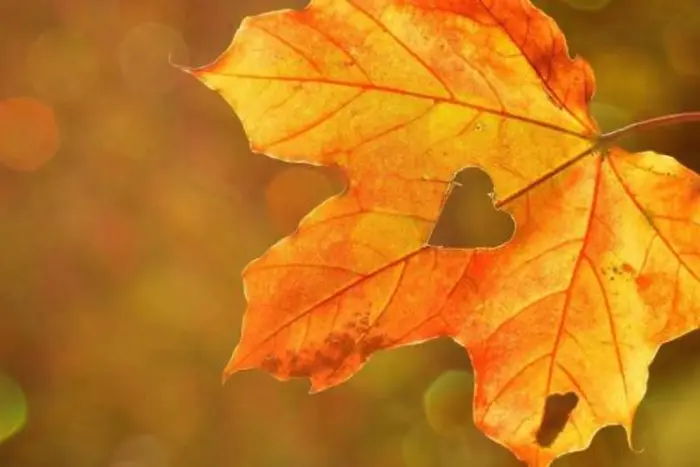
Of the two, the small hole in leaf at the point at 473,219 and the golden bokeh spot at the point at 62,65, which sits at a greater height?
the golden bokeh spot at the point at 62,65

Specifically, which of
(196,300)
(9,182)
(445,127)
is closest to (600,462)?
(196,300)

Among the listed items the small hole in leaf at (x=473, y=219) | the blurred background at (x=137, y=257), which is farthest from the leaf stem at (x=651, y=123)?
the blurred background at (x=137, y=257)

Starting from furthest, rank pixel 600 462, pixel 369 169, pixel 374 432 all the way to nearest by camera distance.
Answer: pixel 374 432
pixel 600 462
pixel 369 169

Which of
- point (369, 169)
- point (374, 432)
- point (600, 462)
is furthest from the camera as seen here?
point (374, 432)

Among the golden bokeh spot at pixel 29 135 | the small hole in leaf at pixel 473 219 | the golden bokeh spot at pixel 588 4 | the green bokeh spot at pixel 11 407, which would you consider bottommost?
the green bokeh spot at pixel 11 407

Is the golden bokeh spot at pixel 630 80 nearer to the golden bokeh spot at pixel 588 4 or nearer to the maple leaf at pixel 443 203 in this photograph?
the golden bokeh spot at pixel 588 4

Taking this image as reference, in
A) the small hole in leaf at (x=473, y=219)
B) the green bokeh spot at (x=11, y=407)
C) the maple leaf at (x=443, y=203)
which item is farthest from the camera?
the green bokeh spot at (x=11, y=407)

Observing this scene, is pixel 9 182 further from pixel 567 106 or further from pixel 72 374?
pixel 567 106
